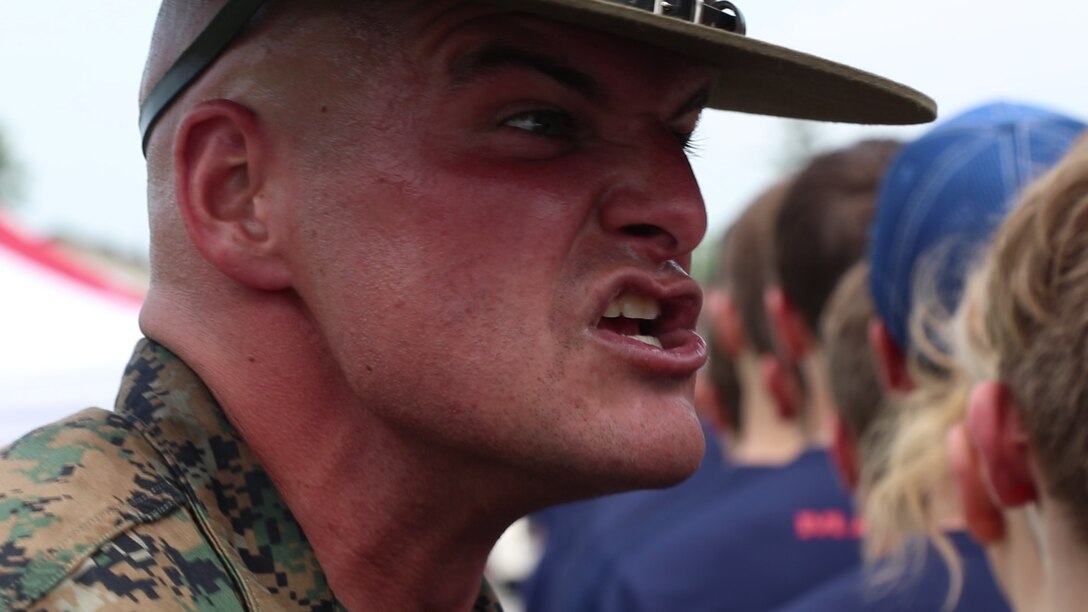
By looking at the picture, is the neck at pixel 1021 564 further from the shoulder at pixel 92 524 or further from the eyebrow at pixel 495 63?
the shoulder at pixel 92 524

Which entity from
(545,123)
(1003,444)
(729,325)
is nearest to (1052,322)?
(1003,444)

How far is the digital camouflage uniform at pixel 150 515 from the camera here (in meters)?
1.66

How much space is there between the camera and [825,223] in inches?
178

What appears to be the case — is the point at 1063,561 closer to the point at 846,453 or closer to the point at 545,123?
the point at 545,123

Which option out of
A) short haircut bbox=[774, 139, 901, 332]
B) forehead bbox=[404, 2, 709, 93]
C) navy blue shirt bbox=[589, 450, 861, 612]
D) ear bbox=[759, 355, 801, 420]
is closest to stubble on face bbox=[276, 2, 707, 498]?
forehead bbox=[404, 2, 709, 93]

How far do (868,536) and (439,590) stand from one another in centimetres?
148

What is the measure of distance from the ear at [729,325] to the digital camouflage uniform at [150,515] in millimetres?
3558

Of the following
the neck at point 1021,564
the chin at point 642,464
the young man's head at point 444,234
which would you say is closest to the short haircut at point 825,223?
the neck at point 1021,564

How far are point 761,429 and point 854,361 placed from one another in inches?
48.5

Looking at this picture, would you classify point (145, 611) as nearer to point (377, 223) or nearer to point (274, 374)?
point (274, 374)

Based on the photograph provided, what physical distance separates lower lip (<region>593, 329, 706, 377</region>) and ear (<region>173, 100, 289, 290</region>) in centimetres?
46

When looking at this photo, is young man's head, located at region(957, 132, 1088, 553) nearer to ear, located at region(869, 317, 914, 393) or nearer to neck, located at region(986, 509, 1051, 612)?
neck, located at region(986, 509, 1051, 612)

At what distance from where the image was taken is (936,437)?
3107 mm

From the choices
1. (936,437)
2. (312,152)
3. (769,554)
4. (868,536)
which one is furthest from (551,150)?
(769,554)
